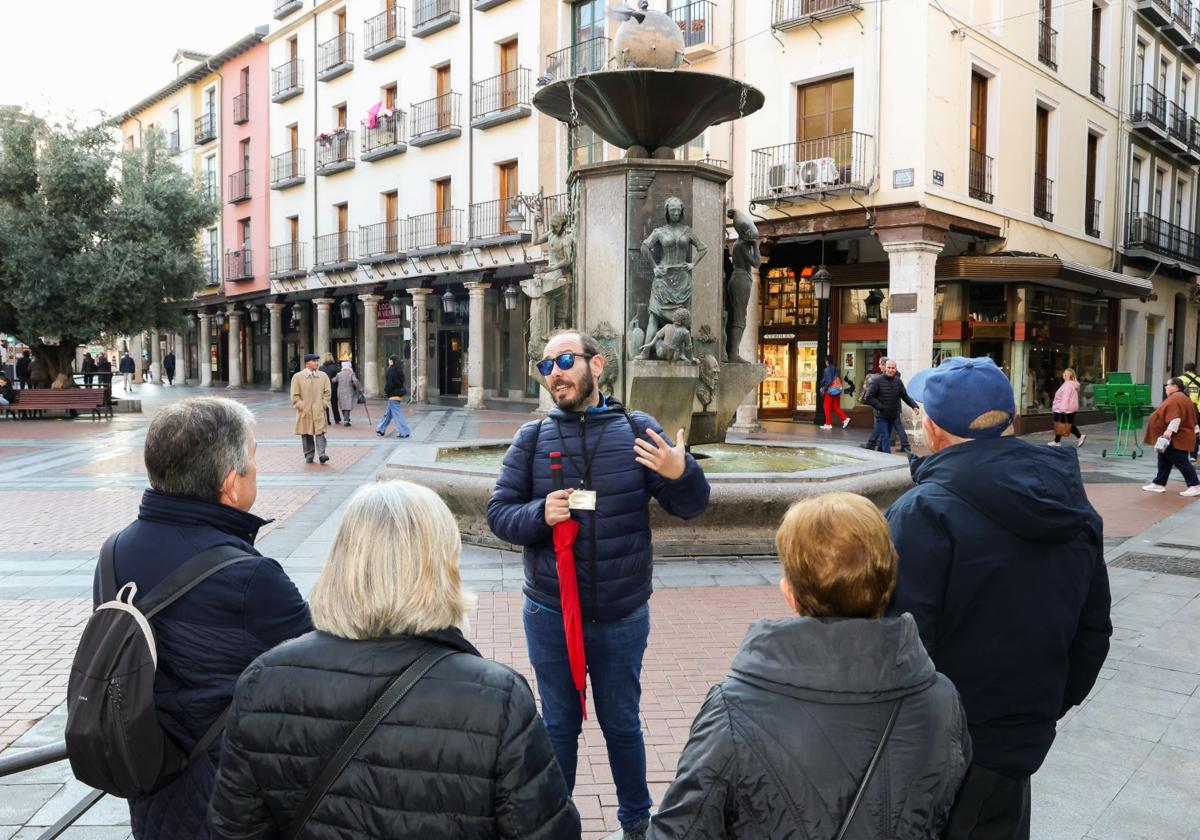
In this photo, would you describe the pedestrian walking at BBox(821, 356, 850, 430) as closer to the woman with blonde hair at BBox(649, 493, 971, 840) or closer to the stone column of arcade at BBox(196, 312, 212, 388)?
the woman with blonde hair at BBox(649, 493, 971, 840)

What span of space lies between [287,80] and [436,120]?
36.3ft

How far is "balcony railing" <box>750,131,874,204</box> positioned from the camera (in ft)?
63.6

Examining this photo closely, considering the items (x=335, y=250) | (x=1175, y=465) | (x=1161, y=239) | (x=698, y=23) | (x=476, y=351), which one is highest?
(x=698, y=23)

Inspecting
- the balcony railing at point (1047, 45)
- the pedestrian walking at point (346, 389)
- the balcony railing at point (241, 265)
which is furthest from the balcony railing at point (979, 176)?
the balcony railing at point (241, 265)

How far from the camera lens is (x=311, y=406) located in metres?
14.5

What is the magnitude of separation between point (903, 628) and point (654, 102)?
860cm

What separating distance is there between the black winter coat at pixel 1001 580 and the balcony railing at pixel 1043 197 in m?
22.7

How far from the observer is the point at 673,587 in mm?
6914

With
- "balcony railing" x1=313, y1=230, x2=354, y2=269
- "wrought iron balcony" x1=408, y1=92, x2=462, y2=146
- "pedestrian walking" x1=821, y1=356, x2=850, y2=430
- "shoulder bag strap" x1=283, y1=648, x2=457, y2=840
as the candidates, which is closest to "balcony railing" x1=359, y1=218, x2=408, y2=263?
"balcony railing" x1=313, y1=230, x2=354, y2=269

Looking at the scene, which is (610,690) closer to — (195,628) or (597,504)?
(597,504)

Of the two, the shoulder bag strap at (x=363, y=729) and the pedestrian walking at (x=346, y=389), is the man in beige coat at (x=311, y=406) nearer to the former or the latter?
the pedestrian walking at (x=346, y=389)

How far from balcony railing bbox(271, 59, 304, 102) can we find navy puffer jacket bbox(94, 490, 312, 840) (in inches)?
1478

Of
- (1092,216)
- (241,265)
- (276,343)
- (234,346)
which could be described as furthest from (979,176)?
(234,346)

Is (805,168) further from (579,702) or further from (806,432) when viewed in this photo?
(579,702)
